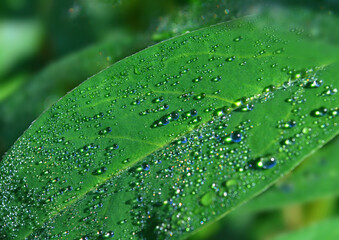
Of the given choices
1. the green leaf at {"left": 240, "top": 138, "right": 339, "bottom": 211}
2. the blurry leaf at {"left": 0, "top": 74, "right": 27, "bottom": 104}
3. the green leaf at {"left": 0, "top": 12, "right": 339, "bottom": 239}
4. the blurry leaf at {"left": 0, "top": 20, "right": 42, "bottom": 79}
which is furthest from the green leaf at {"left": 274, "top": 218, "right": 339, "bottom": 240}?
the blurry leaf at {"left": 0, "top": 20, "right": 42, "bottom": 79}

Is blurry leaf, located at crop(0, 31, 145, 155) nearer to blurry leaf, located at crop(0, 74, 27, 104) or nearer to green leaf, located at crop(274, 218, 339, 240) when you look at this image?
blurry leaf, located at crop(0, 74, 27, 104)

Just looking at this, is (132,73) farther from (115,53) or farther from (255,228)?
(255,228)

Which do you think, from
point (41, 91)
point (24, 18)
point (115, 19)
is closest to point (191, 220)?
point (41, 91)

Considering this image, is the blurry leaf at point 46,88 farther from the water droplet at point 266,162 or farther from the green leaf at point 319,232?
the green leaf at point 319,232

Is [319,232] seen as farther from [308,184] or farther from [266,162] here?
[266,162]

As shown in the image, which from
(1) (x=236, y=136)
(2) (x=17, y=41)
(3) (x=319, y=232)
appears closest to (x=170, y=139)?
(1) (x=236, y=136)

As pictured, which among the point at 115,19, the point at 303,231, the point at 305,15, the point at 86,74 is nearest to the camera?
the point at 305,15

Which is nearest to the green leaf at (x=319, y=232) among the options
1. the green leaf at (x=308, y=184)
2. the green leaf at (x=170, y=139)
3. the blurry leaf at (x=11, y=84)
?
the green leaf at (x=308, y=184)
